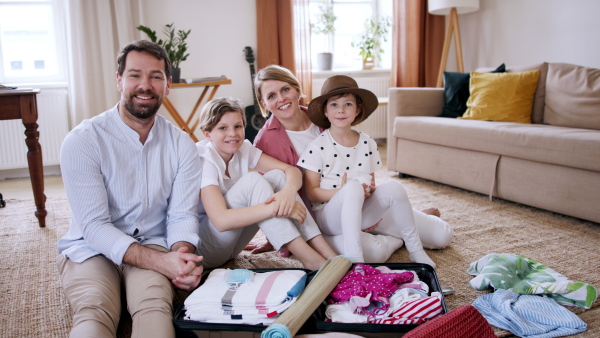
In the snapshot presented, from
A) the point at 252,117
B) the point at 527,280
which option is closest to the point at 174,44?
the point at 252,117

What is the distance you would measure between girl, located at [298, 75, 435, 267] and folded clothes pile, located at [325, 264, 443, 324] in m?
0.33

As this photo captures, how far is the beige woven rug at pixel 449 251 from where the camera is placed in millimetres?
1581

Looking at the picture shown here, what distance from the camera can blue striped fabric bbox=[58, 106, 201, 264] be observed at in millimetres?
1447

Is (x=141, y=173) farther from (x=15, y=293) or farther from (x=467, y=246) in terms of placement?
(x=467, y=246)

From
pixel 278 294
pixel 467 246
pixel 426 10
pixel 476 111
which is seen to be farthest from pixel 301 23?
pixel 278 294

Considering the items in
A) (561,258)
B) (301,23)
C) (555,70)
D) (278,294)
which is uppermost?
(301,23)

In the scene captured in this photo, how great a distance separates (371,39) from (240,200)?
12.0ft

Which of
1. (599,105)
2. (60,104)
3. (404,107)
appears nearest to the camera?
(599,105)

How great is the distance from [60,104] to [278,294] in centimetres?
331

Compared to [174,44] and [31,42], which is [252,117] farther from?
[31,42]

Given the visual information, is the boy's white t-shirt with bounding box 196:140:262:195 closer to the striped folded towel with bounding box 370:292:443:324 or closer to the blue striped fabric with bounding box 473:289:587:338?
the striped folded towel with bounding box 370:292:443:324

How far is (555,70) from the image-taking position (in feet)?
10.1

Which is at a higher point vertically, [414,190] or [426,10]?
[426,10]

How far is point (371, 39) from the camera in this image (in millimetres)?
4957
